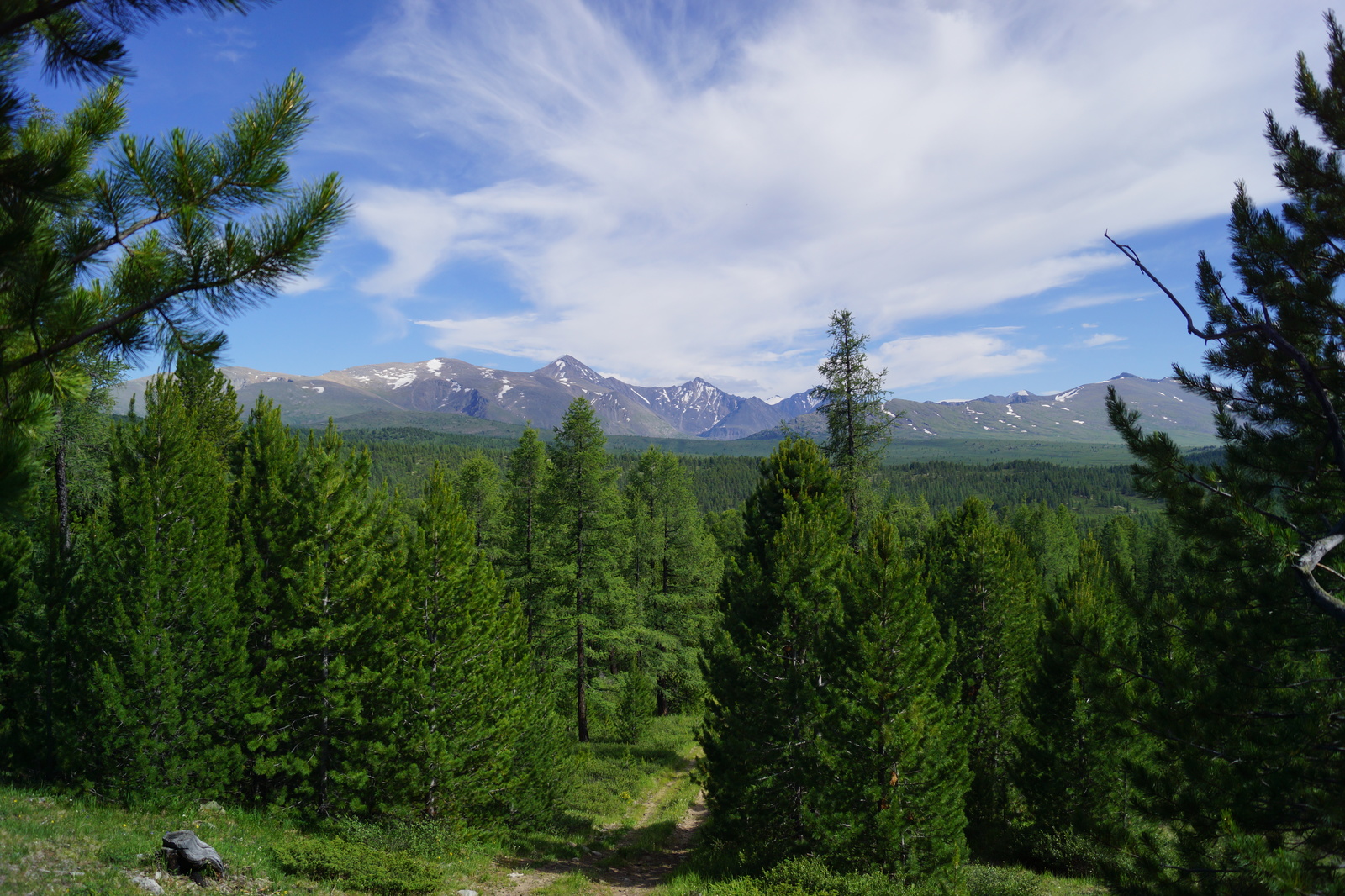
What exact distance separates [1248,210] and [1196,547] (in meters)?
3.74

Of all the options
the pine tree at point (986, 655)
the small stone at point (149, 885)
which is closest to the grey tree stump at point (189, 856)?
the small stone at point (149, 885)

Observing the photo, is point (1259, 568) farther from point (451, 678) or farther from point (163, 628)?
point (163, 628)

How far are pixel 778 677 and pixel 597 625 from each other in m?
12.2

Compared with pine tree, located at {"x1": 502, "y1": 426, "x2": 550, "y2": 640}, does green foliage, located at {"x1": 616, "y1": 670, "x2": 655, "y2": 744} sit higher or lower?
lower

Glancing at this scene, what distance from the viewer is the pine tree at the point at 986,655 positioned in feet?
60.4

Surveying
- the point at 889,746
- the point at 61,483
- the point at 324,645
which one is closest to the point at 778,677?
the point at 889,746

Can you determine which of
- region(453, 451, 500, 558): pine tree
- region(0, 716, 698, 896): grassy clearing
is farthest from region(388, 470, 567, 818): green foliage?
region(453, 451, 500, 558): pine tree

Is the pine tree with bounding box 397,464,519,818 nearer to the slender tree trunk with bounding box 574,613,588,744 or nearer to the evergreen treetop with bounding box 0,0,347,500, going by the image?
the slender tree trunk with bounding box 574,613,588,744

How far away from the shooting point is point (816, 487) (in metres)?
15.5

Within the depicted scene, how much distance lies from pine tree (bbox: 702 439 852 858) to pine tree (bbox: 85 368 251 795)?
10.8 m

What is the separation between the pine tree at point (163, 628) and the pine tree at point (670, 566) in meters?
18.5

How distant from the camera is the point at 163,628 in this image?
12445mm

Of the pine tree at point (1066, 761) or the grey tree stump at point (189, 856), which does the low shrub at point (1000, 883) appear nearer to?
the pine tree at point (1066, 761)

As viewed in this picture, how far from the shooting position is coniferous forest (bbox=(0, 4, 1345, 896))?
416 centimetres
